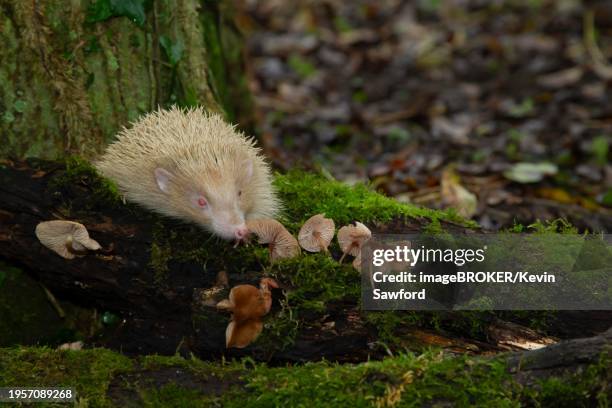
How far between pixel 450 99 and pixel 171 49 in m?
6.89

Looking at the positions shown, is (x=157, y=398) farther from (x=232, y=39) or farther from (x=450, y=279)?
(x=232, y=39)

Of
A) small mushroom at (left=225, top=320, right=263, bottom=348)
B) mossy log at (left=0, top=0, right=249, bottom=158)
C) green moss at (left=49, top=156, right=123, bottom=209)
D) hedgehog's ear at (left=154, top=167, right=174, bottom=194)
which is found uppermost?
mossy log at (left=0, top=0, right=249, bottom=158)

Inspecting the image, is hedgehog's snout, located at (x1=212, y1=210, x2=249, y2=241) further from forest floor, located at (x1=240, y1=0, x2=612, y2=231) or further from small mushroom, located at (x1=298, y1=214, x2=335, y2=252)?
forest floor, located at (x1=240, y1=0, x2=612, y2=231)

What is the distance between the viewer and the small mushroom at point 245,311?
412cm

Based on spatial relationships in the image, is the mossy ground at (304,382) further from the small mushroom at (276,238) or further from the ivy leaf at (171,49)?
the ivy leaf at (171,49)

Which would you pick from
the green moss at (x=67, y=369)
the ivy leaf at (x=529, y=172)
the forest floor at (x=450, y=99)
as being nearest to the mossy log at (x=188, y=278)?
the green moss at (x=67, y=369)

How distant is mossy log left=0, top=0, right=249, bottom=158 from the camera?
212 inches

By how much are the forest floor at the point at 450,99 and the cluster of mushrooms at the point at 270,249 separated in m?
2.08

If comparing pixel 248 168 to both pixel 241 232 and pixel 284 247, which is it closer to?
pixel 241 232

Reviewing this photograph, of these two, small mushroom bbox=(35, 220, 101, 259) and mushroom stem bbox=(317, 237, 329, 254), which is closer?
small mushroom bbox=(35, 220, 101, 259)

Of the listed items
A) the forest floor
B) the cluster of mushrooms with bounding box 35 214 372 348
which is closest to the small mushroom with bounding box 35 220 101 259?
the cluster of mushrooms with bounding box 35 214 372 348

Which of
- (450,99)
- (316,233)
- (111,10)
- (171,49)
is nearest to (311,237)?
(316,233)

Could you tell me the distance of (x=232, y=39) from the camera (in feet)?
27.3

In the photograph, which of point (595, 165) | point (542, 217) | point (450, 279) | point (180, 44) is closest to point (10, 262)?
point (180, 44)
